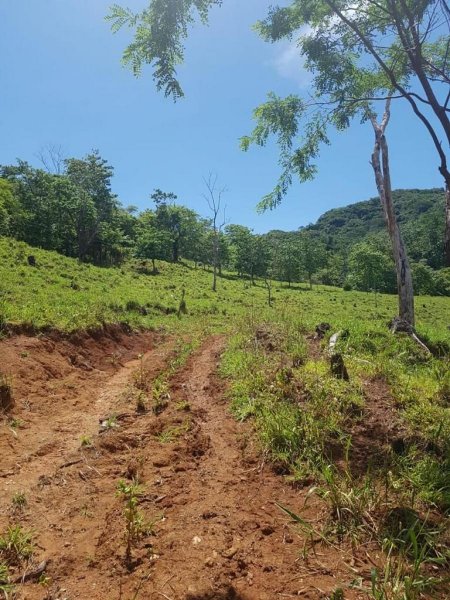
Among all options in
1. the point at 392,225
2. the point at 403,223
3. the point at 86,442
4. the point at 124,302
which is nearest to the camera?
the point at 86,442

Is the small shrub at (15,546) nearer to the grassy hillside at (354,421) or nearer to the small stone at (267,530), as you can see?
the small stone at (267,530)

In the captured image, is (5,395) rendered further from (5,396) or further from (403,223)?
(403,223)

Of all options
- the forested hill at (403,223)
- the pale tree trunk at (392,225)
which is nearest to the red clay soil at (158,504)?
the pale tree trunk at (392,225)

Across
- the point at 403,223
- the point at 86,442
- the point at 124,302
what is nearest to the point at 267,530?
the point at 86,442

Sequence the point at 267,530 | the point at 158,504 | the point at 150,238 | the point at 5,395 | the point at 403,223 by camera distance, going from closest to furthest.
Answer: the point at 267,530 < the point at 158,504 < the point at 5,395 < the point at 150,238 < the point at 403,223

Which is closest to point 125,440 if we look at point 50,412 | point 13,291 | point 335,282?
point 50,412

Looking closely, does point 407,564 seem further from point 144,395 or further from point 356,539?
point 144,395

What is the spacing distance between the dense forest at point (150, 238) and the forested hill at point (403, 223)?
3.79 feet

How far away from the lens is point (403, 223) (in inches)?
4550

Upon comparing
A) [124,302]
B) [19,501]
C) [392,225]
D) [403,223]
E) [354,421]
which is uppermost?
[403,223]

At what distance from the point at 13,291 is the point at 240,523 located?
12311 mm

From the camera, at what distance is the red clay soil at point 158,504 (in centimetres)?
334

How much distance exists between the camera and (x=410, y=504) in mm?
4258

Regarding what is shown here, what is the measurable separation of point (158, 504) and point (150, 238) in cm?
4026
